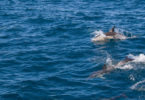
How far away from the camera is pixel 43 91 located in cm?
2616

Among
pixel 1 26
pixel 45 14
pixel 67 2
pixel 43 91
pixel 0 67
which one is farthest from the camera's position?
pixel 67 2

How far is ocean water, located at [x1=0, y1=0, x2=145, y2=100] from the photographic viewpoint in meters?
26.3

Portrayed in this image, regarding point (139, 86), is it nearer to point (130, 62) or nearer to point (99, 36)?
point (130, 62)

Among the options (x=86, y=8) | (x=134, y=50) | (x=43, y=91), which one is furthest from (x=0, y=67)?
(x=86, y=8)

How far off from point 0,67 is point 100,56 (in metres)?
10.0

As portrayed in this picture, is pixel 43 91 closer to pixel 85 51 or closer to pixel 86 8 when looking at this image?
pixel 85 51

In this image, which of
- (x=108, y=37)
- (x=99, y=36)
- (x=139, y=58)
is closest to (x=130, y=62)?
(x=139, y=58)

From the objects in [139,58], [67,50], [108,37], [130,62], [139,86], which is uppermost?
[108,37]

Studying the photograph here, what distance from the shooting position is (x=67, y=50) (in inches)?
1351

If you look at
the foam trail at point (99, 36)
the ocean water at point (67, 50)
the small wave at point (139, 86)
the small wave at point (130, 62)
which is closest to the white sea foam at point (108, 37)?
the foam trail at point (99, 36)

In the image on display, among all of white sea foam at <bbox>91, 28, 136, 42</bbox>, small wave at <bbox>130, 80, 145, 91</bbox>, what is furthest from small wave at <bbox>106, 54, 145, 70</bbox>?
white sea foam at <bbox>91, 28, 136, 42</bbox>

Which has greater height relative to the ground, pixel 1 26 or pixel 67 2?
pixel 67 2

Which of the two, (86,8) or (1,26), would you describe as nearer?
(1,26)

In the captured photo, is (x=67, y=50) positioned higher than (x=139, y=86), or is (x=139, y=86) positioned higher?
(x=67, y=50)
